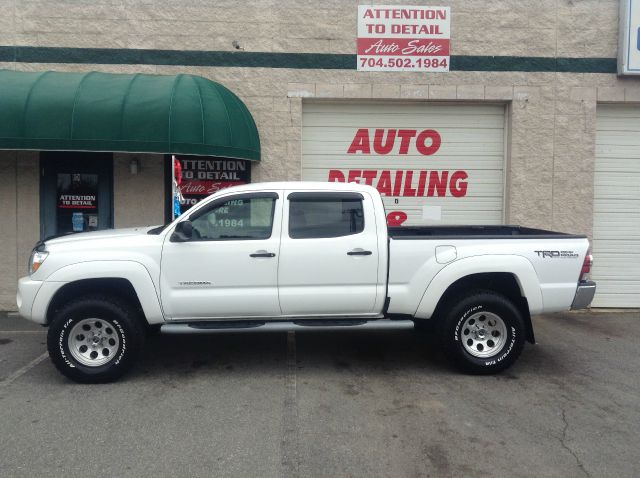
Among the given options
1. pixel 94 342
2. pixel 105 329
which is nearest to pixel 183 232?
pixel 105 329

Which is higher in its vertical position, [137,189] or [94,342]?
[137,189]

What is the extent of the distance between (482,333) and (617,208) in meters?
5.76

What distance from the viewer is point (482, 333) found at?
6348 millimetres

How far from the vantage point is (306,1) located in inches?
403

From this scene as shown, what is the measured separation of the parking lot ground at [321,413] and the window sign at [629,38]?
529 centimetres

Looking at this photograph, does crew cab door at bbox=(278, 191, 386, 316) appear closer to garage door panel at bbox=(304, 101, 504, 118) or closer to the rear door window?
the rear door window

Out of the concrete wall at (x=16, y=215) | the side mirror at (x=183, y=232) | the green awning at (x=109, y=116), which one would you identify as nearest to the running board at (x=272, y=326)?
the side mirror at (x=183, y=232)

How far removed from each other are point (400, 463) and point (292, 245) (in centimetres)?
256

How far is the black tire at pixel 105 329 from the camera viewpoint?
5879mm

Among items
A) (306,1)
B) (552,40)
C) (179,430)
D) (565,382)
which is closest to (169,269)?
(179,430)

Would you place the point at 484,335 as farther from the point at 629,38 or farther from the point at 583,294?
the point at 629,38

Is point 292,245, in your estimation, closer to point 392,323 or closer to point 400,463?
point 392,323

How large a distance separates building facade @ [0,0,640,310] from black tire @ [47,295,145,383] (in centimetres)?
430

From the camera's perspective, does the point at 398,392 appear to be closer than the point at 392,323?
Yes
